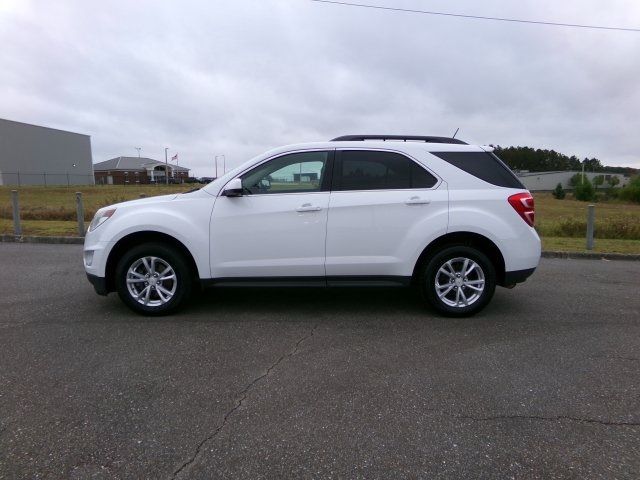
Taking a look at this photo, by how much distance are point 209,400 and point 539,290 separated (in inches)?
199

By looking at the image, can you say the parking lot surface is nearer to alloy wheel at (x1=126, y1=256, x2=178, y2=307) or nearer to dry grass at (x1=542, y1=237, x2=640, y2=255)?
alloy wheel at (x1=126, y1=256, x2=178, y2=307)

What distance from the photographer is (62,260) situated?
28.1 ft

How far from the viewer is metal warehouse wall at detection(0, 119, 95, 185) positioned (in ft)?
206

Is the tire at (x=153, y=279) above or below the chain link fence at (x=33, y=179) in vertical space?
below

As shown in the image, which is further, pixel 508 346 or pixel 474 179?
pixel 474 179

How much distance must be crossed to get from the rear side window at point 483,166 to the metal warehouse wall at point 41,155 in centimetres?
6240

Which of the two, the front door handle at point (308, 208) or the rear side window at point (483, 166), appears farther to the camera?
the rear side window at point (483, 166)

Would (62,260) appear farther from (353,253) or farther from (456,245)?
(456,245)

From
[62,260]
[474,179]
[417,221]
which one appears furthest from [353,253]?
[62,260]

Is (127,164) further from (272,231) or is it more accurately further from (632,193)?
(272,231)

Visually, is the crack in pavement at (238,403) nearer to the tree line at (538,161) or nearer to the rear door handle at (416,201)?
the rear door handle at (416,201)

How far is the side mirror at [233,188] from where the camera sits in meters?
4.82

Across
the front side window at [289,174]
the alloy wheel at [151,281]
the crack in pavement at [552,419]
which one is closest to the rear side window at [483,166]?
the front side window at [289,174]

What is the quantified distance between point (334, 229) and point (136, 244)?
2149 mm
